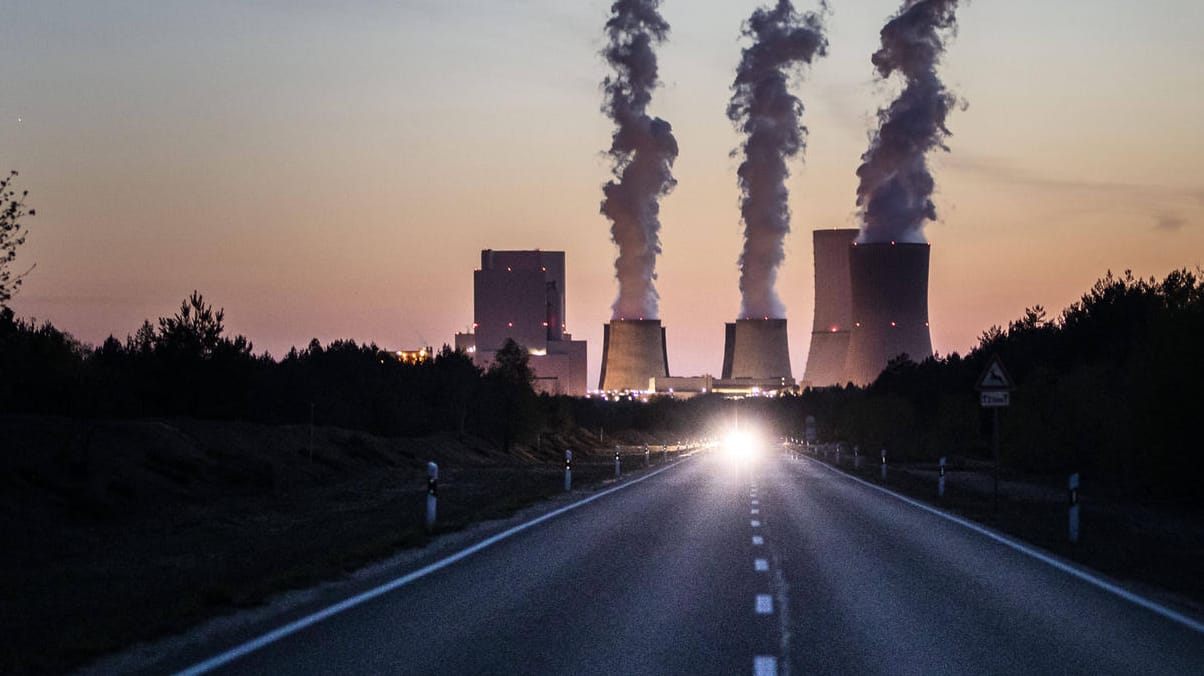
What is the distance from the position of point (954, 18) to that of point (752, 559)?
101m

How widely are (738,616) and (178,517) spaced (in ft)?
58.0

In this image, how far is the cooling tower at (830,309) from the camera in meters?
142

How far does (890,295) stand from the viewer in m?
107

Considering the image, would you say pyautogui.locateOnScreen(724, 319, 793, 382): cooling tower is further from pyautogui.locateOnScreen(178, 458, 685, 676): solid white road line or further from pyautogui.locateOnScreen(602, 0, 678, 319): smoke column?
pyautogui.locateOnScreen(178, 458, 685, 676): solid white road line

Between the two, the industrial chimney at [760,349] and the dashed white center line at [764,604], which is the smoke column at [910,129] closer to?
the industrial chimney at [760,349]

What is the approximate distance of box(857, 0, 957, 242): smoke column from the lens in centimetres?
10956

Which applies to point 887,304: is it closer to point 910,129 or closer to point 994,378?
point 910,129

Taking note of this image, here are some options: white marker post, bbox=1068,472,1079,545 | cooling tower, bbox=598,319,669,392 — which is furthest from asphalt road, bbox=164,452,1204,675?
cooling tower, bbox=598,319,669,392

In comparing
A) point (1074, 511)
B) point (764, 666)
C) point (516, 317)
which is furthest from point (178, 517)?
point (516, 317)

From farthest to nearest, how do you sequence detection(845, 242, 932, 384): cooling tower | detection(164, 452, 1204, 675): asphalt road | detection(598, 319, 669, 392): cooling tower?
detection(598, 319, 669, 392): cooling tower, detection(845, 242, 932, 384): cooling tower, detection(164, 452, 1204, 675): asphalt road

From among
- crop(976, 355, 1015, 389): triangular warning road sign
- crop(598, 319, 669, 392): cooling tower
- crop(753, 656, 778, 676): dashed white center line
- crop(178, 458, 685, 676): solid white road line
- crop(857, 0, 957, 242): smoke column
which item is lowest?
crop(178, 458, 685, 676): solid white road line

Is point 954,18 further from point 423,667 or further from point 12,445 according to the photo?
point 423,667

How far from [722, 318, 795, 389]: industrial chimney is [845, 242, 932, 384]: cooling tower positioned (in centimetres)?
3114

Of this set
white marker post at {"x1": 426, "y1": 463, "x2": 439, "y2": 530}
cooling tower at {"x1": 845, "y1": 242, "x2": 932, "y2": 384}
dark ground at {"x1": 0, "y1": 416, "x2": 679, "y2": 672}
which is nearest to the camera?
dark ground at {"x1": 0, "y1": 416, "x2": 679, "y2": 672}
